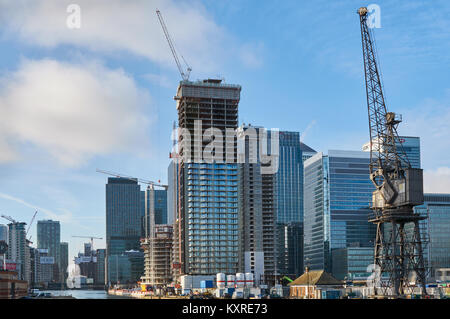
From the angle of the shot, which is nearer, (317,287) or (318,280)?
(317,287)

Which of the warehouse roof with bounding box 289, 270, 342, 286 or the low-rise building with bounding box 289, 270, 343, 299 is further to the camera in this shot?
the warehouse roof with bounding box 289, 270, 342, 286

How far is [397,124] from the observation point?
153750 mm

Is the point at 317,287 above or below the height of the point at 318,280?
below

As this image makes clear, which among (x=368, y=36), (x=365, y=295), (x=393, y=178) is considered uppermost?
(x=368, y=36)

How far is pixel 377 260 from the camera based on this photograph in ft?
483
